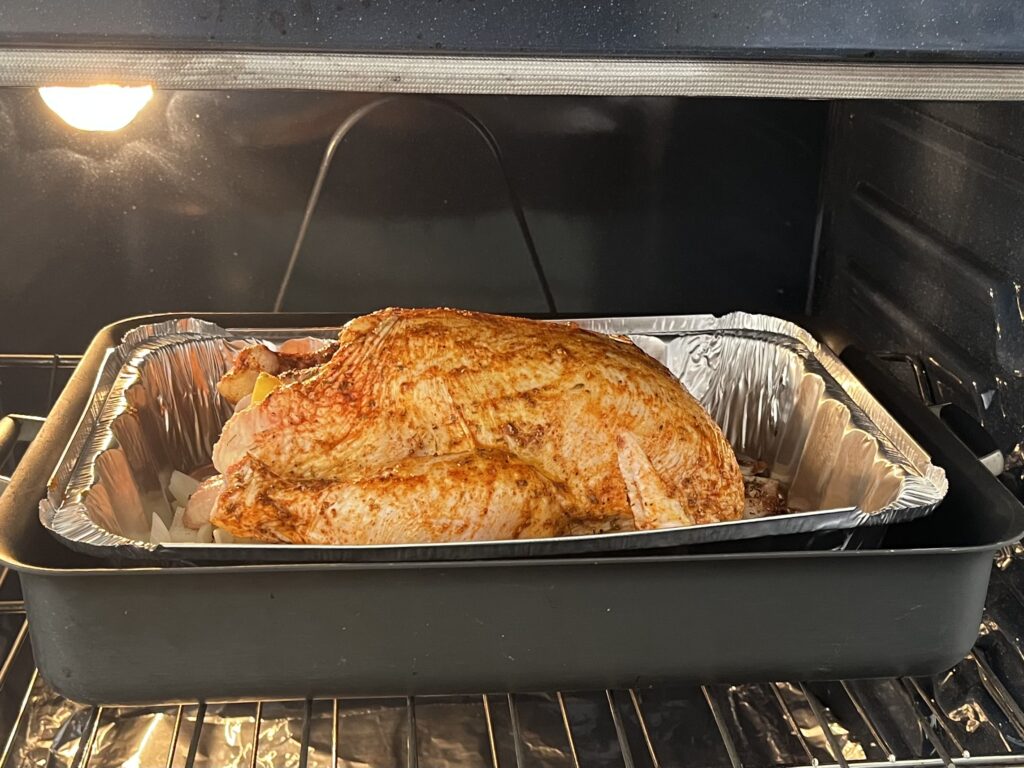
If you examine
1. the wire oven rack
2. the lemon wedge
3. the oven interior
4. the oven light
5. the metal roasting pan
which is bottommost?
the wire oven rack

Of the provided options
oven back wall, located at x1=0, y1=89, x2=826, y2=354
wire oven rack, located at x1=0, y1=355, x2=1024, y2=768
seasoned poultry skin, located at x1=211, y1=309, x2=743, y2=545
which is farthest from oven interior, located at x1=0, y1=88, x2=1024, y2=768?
Result: seasoned poultry skin, located at x1=211, y1=309, x2=743, y2=545

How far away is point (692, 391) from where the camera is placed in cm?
163

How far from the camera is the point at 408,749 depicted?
1.08m

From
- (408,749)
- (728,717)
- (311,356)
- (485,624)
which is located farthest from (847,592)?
(311,356)

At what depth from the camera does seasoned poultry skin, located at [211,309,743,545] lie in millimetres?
1207

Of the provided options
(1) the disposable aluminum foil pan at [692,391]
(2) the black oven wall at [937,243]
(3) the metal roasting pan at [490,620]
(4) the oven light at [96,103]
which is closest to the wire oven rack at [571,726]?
(3) the metal roasting pan at [490,620]

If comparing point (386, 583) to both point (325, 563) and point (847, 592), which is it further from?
point (847, 592)

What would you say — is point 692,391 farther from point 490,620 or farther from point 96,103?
point 96,103

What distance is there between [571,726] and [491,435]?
34 cm

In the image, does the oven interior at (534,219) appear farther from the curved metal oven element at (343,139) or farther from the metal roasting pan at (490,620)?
the metal roasting pan at (490,620)

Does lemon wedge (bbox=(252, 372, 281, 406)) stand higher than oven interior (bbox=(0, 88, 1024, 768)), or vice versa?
oven interior (bbox=(0, 88, 1024, 768))

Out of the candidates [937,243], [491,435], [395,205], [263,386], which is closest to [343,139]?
[395,205]

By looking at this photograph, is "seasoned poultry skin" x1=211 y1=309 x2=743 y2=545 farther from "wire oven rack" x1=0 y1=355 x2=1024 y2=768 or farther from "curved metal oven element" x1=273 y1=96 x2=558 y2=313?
"curved metal oven element" x1=273 y1=96 x2=558 y2=313

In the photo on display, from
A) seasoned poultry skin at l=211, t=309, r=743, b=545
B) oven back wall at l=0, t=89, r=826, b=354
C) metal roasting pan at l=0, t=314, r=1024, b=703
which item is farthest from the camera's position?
oven back wall at l=0, t=89, r=826, b=354
